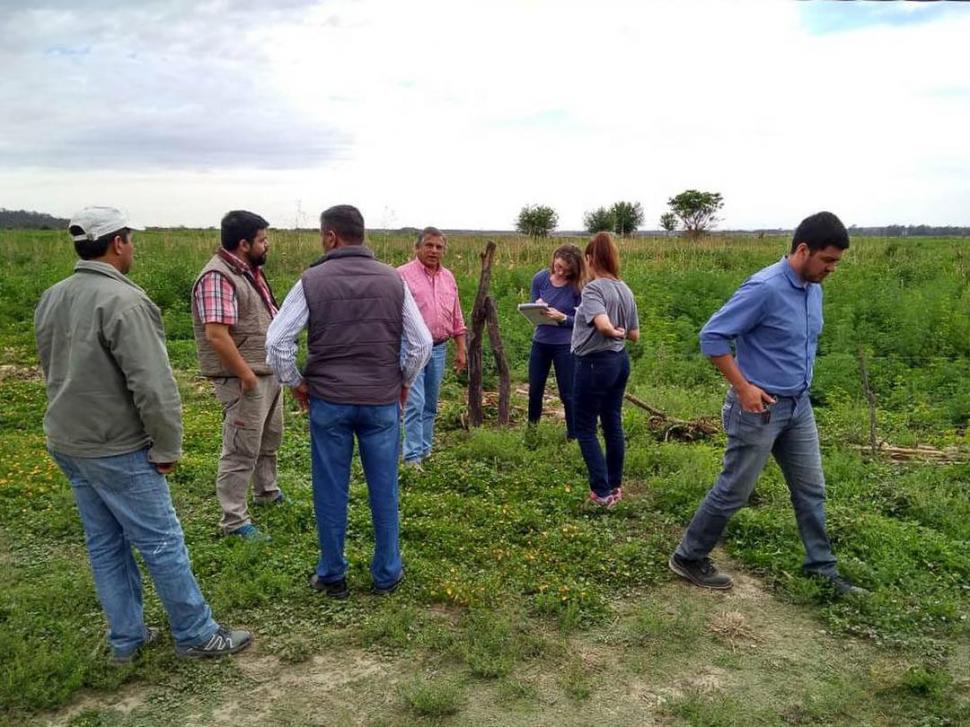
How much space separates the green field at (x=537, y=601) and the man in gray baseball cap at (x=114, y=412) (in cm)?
48

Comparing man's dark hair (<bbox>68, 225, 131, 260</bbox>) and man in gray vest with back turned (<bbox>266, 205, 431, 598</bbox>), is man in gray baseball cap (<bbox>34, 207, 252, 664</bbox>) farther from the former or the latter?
man in gray vest with back turned (<bbox>266, 205, 431, 598</bbox>)

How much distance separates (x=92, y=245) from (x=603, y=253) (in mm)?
3203

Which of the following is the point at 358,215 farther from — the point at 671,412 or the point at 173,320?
the point at 173,320

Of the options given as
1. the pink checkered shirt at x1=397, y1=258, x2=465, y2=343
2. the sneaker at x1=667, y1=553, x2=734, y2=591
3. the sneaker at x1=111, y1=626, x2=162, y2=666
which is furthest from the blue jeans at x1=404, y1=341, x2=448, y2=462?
the sneaker at x1=111, y1=626, x2=162, y2=666

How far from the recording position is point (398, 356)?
13.3ft

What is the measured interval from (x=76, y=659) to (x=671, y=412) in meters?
6.02

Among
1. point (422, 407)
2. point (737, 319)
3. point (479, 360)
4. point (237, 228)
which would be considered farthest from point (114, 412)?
point (479, 360)

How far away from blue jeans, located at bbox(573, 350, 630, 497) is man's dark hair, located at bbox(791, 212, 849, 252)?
1592 mm

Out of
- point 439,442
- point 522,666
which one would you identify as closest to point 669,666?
point 522,666

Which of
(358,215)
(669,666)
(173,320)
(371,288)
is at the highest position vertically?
(358,215)

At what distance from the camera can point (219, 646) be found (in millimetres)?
3637

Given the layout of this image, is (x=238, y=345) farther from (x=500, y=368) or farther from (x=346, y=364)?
(x=500, y=368)

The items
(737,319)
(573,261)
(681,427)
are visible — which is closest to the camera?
(737,319)

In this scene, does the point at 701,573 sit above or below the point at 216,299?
below
